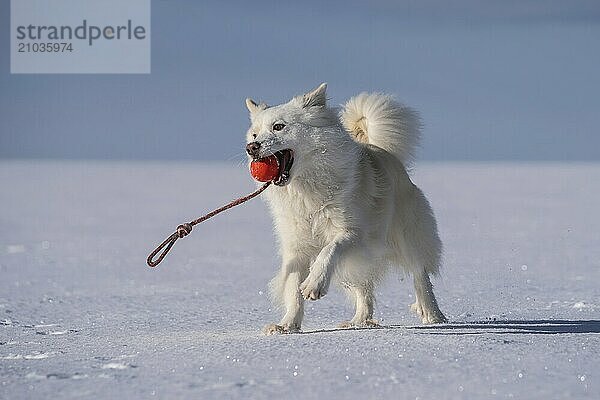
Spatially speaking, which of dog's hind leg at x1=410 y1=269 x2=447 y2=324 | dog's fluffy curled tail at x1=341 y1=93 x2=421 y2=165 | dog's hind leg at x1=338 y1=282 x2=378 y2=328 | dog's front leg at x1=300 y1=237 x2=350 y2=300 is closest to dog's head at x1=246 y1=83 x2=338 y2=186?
dog's front leg at x1=300 y1=237 x2=350 y2=300

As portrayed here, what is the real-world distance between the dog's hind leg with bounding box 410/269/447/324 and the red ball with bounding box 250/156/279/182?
54.2 inches

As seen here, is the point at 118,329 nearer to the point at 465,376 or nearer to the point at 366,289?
the point at 366,289

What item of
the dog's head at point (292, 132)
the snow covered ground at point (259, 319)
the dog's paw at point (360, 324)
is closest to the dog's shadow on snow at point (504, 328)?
the snow covered ground at point (259, 319)

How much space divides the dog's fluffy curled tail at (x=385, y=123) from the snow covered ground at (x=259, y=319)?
0.98m

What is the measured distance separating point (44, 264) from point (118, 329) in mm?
4429

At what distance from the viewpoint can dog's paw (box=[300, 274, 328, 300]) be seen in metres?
4.99

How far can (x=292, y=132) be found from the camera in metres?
5.34

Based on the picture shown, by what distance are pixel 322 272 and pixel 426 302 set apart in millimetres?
1220

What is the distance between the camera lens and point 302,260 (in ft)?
17.9

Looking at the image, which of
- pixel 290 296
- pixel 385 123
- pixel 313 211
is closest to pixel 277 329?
pixel 290 296

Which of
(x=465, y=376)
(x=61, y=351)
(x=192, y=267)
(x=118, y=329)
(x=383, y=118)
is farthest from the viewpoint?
(x=192, y=267)

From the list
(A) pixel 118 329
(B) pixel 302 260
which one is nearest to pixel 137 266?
(A) pixel 118 329

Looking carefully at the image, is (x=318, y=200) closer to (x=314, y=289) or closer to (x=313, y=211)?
(x=313, y=211)

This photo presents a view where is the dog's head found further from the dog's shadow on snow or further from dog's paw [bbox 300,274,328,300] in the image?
the dog's shadow on snow
